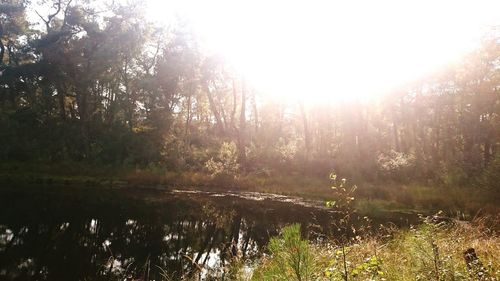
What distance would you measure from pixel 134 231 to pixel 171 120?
915 inches

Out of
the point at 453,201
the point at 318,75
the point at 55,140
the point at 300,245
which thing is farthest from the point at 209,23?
the point at 300,245

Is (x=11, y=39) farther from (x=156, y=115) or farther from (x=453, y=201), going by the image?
(x=453, y=201)

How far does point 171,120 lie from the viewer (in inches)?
1464

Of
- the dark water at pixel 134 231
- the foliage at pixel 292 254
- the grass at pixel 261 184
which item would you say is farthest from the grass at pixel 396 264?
the grass at pixel 261 184

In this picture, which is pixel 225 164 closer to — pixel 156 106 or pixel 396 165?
pixel 156 106

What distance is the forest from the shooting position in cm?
2980

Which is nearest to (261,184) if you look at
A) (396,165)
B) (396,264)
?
(396,165)

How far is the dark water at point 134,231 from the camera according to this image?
10.0 m

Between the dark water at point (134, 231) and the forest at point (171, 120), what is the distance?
517 centimetres

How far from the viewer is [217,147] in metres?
39.9

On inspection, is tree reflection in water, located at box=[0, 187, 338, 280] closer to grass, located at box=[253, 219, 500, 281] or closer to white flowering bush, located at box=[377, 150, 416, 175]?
grass, located at box=[253, 219, 500, 281]

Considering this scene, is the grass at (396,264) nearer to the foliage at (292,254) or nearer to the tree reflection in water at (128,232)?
the foliage at (292,254)

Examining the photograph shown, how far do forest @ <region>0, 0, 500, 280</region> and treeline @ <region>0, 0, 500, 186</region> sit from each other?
0.39 ft

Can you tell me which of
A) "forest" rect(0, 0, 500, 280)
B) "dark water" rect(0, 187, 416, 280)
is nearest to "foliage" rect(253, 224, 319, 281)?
"dark water" rect(0, 187, 416, 280)
